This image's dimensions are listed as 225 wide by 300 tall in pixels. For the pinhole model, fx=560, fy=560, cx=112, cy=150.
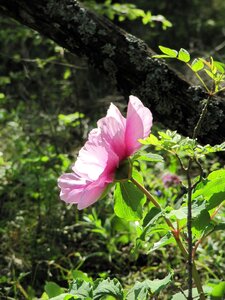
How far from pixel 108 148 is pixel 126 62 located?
71 centimetres

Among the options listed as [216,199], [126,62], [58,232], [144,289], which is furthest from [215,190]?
[58,232]

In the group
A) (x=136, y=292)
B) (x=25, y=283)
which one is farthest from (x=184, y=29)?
(x=136, y=292)

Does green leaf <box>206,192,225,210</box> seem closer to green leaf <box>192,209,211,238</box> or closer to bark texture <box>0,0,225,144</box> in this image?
green leaf <box>192,209,211,238</box>

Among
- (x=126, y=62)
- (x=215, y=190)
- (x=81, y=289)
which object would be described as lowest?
(x=81, y=289)

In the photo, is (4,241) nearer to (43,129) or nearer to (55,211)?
(55,211)

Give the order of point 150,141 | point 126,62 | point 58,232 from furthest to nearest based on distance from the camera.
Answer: point 58,232 → point 126,62 → point 150,141

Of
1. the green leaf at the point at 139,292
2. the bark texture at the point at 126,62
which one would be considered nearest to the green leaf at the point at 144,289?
the green leaf at the point at 139,292

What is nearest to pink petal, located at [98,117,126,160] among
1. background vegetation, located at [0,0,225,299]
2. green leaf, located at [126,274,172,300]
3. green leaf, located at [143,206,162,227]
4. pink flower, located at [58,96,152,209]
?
pink flower, located at [58,96,152,209]

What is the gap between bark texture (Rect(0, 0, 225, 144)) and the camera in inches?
60.1

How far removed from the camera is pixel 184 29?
5.89m

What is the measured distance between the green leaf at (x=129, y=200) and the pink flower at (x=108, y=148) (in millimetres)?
51

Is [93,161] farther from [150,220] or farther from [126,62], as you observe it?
[126,62]

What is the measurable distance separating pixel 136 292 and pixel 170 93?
2.29 feet

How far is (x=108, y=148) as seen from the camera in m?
0.96
